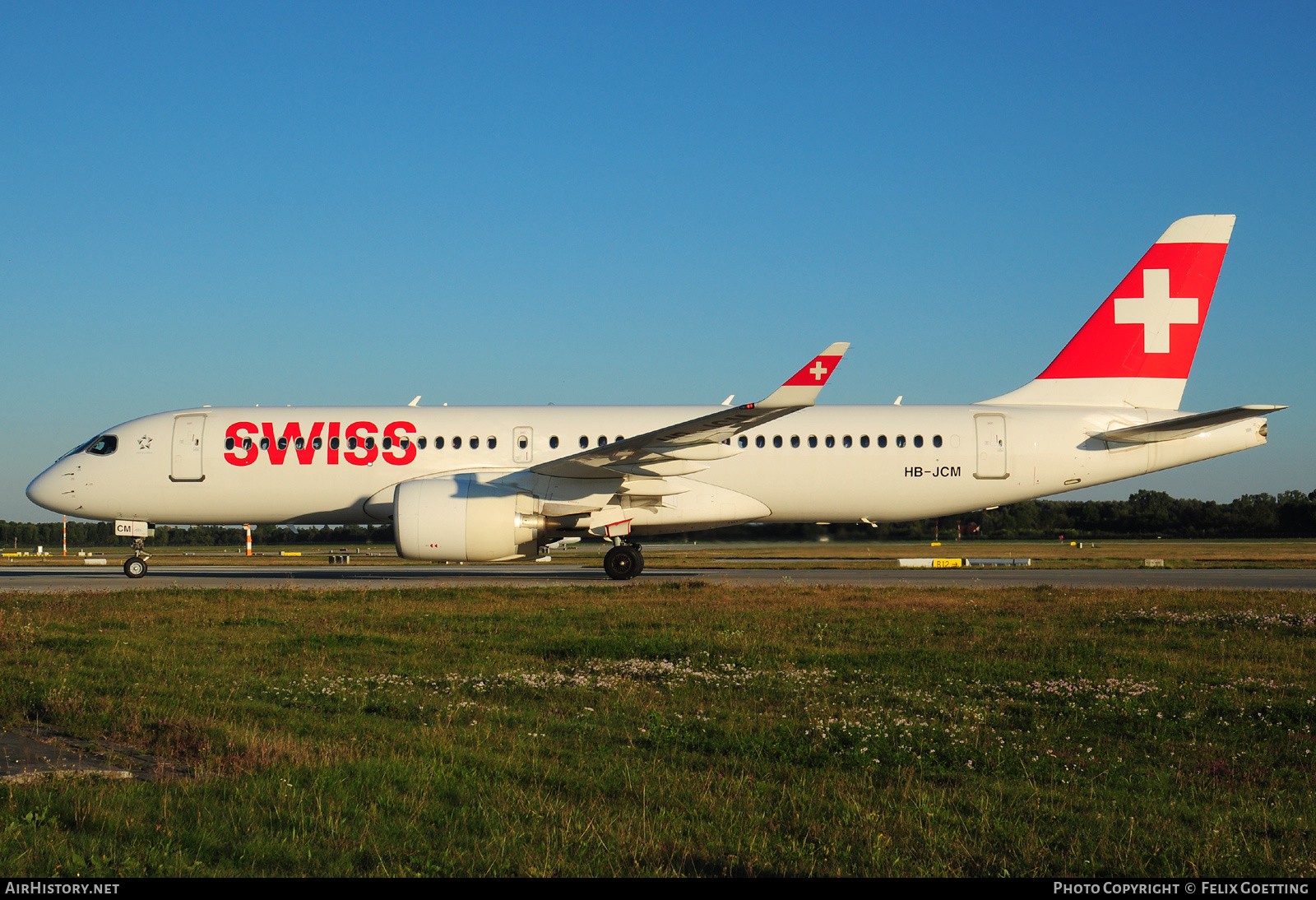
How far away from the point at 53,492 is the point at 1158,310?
25.0m

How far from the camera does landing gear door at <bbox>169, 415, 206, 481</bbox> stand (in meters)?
20.8

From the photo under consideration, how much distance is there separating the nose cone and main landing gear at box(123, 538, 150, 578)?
1648 millimetres

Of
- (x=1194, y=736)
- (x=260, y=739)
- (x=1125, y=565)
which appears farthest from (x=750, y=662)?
(x=1125, y=565)

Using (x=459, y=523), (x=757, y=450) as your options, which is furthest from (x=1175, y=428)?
(x=459, y=523)

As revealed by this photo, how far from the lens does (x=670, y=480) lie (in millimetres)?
19422

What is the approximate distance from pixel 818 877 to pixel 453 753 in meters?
2.58

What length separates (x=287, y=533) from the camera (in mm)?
67875

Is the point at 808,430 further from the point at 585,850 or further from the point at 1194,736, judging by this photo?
the point at 585,850

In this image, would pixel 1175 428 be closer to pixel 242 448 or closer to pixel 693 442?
pixel 693 442

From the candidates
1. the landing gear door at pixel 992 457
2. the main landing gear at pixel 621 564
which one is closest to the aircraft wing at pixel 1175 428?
the landing gear door at pixel 992 457

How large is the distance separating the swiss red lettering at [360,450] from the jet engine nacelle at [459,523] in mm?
2703

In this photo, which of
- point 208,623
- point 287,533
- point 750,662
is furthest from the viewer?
point 287,533

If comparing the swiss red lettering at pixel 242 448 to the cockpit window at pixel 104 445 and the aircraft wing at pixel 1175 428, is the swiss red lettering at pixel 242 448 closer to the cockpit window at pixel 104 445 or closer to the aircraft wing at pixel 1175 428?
the cockpit window at pixel 104 445

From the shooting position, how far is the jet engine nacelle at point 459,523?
17.8 m
